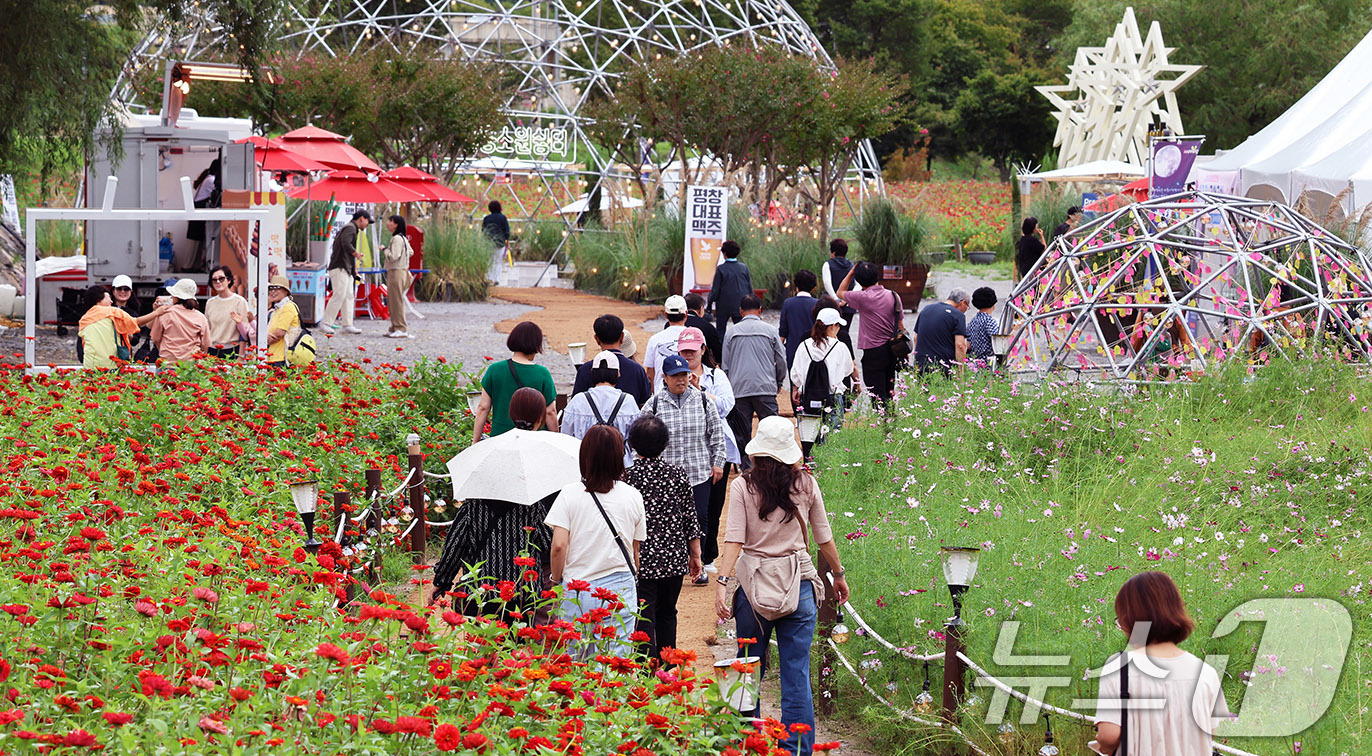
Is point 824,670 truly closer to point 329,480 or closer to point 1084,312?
point 329,480

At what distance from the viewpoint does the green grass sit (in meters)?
5.07

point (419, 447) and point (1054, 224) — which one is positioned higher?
point (1054, 224)

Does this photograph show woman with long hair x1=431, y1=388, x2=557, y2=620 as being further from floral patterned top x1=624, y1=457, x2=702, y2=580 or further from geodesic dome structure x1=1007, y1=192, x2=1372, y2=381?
geodesic dome structure x1=1007, y1=192, x2=1372, y2=381

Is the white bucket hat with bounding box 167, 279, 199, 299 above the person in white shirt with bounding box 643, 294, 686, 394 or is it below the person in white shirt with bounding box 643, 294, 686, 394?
above

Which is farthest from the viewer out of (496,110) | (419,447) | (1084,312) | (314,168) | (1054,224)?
(496,110)

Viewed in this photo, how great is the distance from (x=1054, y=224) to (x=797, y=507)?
1659 centimetres

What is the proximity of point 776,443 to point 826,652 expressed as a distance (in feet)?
4.07

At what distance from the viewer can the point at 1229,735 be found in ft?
14.4

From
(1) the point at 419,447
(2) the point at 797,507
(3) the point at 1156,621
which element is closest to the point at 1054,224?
(1) the point at 419,447

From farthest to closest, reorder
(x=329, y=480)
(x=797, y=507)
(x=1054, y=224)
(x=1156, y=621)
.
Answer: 1. (x=1054, y=224)
2. (x=329, y=480)
3. (x=797, y=507)
4. (x=1156, y=621)

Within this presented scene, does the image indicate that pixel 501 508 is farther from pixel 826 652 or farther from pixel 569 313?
pixel 569 313

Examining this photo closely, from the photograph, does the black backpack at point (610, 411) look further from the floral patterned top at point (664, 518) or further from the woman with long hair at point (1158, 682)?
the woman with long hair at point (1158, 682)

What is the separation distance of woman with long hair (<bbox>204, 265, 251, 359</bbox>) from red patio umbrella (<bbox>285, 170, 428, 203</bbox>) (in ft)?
24.9
